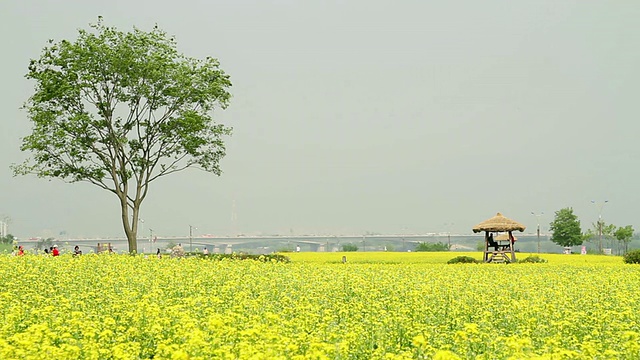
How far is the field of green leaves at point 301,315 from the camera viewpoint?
28.4 feet

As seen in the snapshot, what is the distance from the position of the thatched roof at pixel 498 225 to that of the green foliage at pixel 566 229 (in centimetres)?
5208

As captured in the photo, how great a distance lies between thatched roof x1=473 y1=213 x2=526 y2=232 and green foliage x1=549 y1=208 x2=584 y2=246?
171 feet

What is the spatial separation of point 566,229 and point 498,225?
175 feet

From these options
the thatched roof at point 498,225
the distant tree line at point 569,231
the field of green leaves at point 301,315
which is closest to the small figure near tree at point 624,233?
the distant tree line at point 569,231

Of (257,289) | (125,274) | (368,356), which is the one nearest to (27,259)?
(125,274)

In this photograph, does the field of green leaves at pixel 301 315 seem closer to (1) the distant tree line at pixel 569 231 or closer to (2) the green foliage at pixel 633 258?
(2) the green foliage at pixel 633 258

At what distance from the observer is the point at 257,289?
16.6 meters

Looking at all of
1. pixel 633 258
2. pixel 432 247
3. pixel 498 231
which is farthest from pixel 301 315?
pixel 432 247

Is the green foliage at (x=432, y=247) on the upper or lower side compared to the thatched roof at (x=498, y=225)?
lower

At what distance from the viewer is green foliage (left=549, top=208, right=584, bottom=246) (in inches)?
3494

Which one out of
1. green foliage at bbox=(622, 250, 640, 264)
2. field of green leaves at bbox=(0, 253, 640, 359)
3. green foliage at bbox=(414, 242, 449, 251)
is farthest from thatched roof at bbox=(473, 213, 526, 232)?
green foliage at bbox=(414, 242, 449, 251)

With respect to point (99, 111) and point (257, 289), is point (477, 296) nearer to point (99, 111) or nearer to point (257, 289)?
point (257, 289)

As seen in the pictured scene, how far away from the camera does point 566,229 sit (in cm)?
8862

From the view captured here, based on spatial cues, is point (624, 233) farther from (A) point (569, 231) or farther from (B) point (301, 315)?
(B) point (301, 315)
